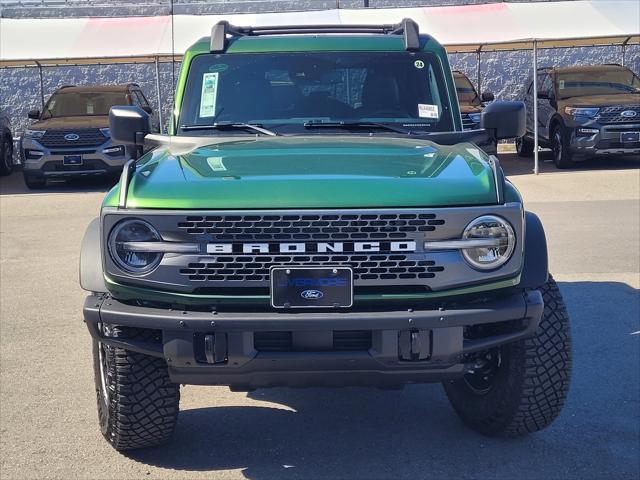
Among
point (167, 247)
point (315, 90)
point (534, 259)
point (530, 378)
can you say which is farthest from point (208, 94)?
point (530, 378)

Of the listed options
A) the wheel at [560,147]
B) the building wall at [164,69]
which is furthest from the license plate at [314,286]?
the building wall at [164,69]

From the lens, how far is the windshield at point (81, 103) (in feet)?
56.7

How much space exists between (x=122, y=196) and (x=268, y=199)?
1.99 feet

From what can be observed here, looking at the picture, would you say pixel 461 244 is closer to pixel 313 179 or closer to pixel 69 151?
pixel 313 179

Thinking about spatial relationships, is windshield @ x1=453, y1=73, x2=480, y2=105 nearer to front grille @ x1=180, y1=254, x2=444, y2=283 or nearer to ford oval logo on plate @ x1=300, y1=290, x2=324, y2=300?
front grille @ x1=180, y1=254, x2=444, y2=283

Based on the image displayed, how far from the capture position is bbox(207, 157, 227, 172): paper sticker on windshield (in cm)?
411

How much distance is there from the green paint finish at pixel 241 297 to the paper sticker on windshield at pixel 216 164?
0.62 metres

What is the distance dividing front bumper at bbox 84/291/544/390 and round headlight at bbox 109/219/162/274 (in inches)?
7.0

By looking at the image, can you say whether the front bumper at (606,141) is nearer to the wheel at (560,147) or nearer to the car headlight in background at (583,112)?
the car headlight in background at (583,112)

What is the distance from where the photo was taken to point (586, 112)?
16422mm

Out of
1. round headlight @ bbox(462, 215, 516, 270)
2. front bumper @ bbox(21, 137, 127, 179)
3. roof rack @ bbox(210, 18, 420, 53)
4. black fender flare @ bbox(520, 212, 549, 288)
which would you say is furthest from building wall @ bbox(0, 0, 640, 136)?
round headlight @ bbox(462, 215, 516, 270)

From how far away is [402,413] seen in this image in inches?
199

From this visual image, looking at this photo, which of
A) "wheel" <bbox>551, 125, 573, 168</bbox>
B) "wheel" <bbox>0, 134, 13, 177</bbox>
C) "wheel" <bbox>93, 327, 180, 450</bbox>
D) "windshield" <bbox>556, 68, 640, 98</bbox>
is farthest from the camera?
"wheel" <bbox>0, 134, 13, 177</bbox>

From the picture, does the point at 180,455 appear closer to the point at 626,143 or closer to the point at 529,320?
the point at 529,320
